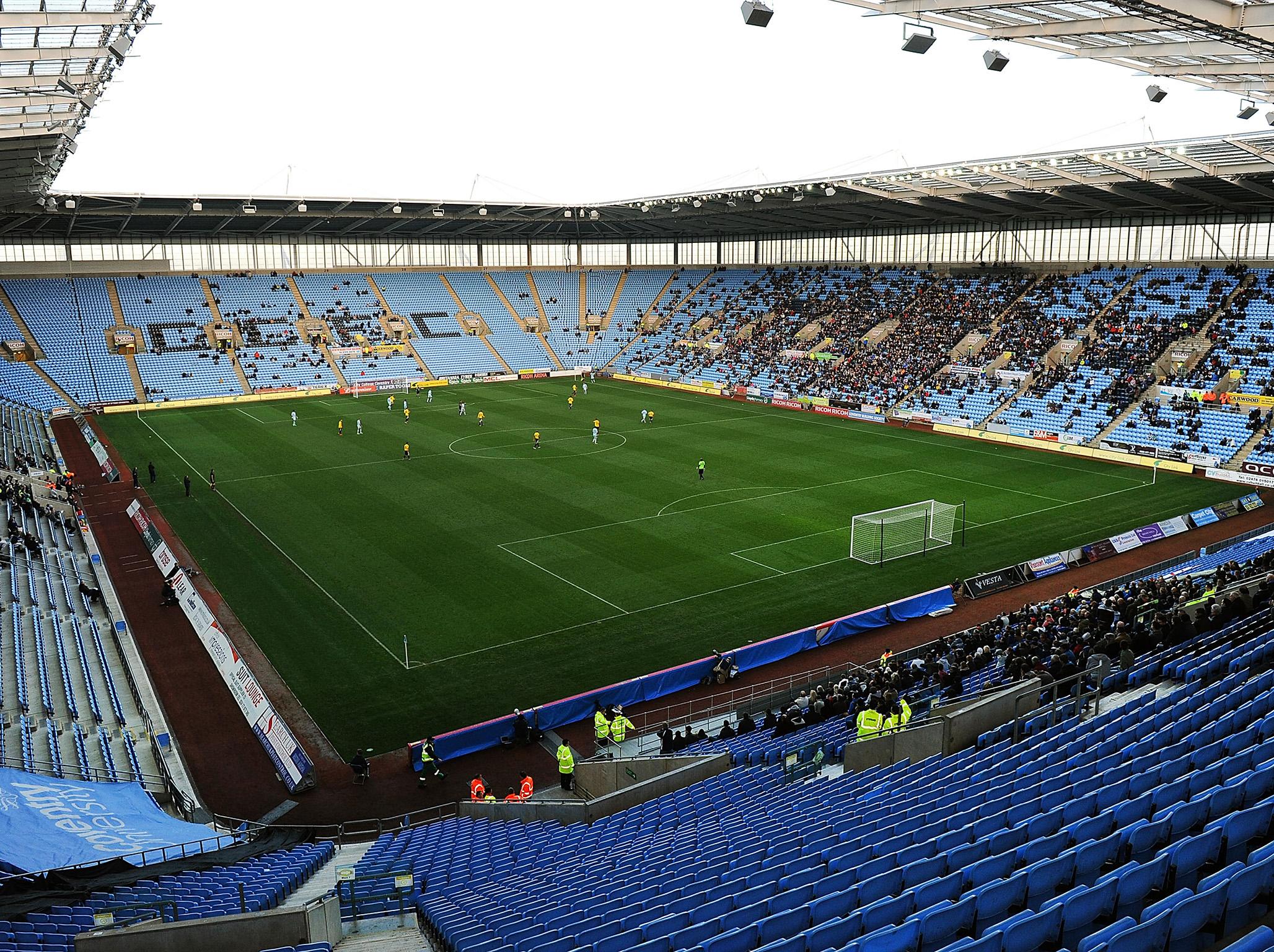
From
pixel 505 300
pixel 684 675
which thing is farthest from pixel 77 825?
pixel 505 300

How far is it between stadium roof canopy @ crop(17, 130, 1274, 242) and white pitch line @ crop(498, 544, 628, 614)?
3050cm

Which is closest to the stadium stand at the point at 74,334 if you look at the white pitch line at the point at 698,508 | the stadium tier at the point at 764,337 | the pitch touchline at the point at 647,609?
the stadium tier at the point at 764,337

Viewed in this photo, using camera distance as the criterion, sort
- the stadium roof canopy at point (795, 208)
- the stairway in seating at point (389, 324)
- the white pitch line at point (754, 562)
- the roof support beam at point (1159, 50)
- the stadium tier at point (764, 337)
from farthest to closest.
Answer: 1. the stairway in seating at point (389, 324)
2. the stadium tier at point (764, 337)
3. the stadium roof canopy at point (795, 208)
4. the white pitch line at point (754, 562)
5. the roof support beam at point (1159, 50)

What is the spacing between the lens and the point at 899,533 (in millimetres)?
31969

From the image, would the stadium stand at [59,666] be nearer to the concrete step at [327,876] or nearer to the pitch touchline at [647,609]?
the concrete step at [327,876]

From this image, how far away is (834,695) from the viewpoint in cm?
1977

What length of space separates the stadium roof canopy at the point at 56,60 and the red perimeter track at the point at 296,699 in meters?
13.4

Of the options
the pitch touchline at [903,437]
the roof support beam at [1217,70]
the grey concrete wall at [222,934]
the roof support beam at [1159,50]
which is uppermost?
the roof support beam at [1159,50]

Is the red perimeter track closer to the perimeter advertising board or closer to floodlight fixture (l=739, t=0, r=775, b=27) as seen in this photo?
the perimeter advertising board

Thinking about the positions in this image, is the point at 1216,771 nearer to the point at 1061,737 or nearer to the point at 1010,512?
the point at 1061,737

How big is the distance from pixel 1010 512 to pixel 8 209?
61.6 meters

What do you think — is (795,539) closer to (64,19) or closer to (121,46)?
(121,46)

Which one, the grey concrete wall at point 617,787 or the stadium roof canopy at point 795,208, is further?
the stadium roof canopy at point 795,208

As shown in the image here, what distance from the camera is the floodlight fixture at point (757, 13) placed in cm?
1652
